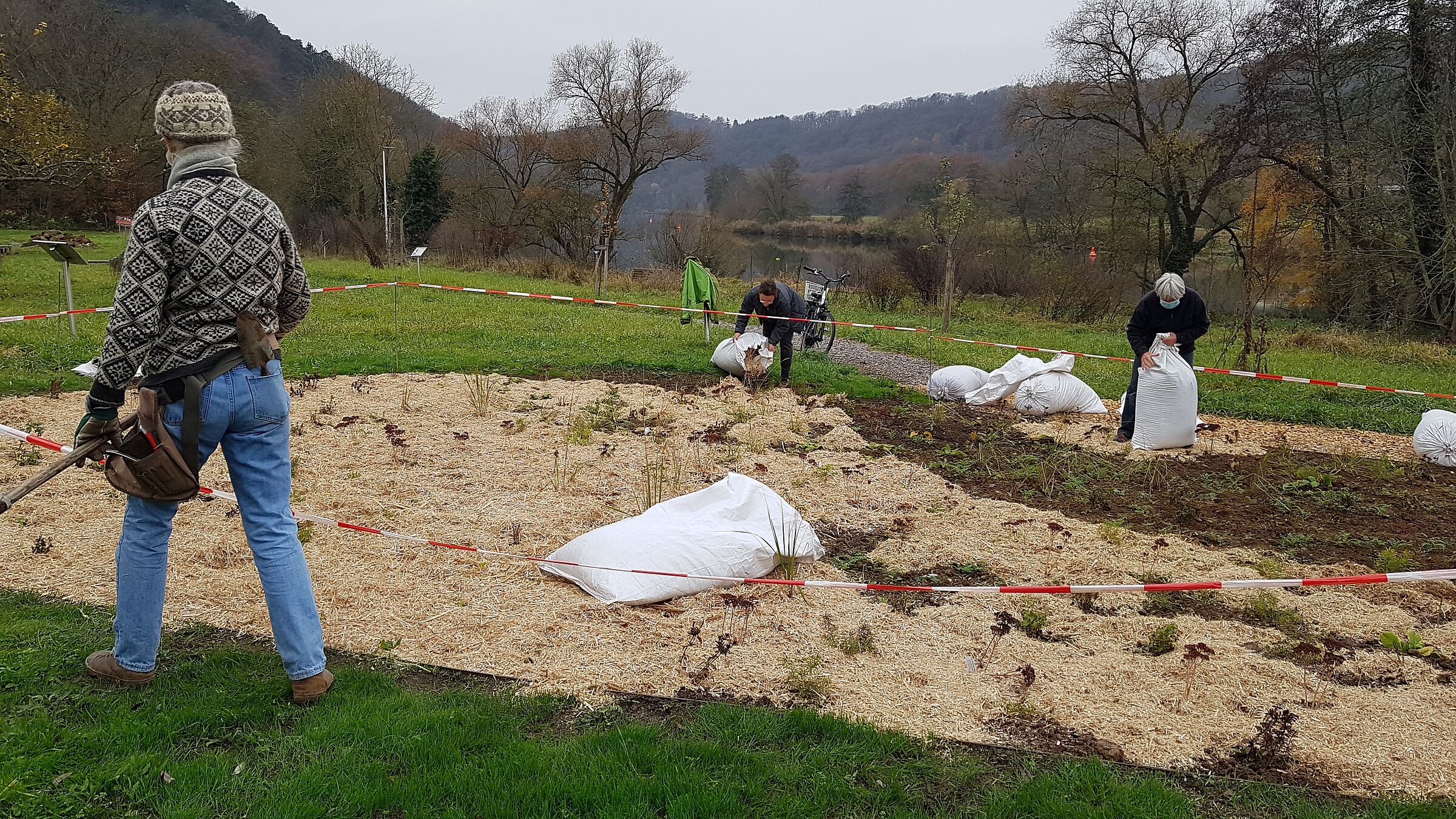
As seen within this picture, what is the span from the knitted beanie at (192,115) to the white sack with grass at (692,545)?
2.30 m

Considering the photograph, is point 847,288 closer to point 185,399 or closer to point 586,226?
point 586,226

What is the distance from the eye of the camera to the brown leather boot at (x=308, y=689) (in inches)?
123

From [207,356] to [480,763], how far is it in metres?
→ 1.51

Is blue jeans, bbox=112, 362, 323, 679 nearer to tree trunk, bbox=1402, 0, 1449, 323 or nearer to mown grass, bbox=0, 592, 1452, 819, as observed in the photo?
mown grass, bbox=0, 592, 1452, 819

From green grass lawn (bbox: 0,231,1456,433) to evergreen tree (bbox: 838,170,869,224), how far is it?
121 ft

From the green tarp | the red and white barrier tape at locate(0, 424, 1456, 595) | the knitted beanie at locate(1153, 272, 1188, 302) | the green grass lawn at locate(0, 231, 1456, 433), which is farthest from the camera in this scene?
the green tarp

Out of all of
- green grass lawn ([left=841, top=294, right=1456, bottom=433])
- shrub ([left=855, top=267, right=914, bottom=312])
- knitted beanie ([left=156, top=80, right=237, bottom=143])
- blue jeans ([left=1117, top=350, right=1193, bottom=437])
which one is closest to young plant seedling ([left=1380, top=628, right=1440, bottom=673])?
blue jeans ([left=1117, top=350, right=1193, bottom=437])

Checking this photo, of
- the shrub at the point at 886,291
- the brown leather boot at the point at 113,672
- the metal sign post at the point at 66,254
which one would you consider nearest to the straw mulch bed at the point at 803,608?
the brown leather boot at the point at 113,672

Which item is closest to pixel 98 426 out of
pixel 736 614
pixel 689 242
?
pixel 736 614

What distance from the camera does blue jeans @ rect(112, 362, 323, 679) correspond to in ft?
9.58

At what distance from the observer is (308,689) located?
10.3ft

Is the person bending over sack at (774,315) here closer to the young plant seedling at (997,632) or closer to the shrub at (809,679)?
the young plant seedling at (997,632)

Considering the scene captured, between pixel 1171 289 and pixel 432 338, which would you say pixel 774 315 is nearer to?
pixel 1171 289

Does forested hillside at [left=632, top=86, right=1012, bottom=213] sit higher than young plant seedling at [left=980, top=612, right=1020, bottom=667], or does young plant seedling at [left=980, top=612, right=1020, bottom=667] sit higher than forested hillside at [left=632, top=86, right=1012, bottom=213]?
forested hillside at [left=632, top=86, right=1012, bottom=213]
